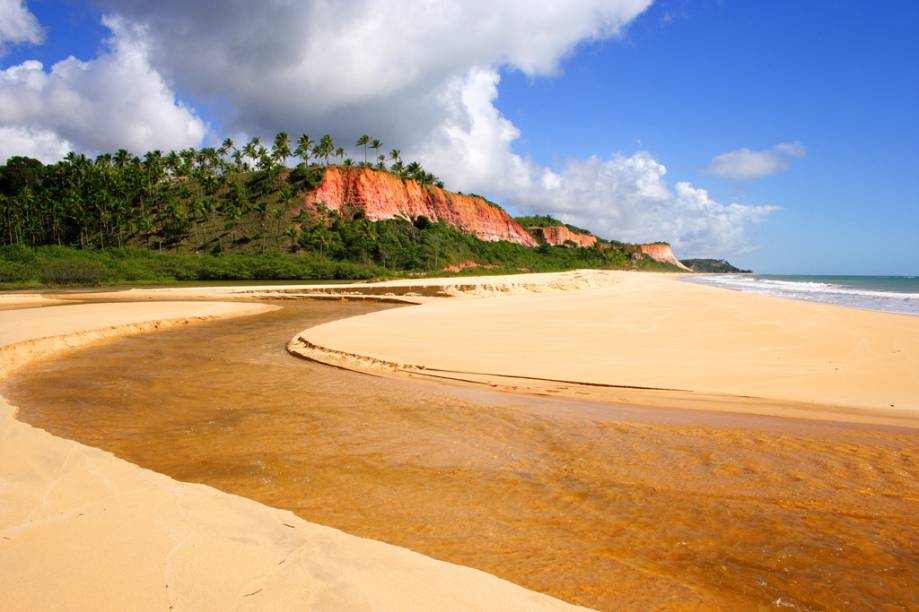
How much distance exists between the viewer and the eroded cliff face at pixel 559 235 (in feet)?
431

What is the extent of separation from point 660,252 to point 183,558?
653 ft

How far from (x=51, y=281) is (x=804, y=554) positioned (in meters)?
53.7

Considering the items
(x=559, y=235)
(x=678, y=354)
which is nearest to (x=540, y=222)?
(x=559, y=235)

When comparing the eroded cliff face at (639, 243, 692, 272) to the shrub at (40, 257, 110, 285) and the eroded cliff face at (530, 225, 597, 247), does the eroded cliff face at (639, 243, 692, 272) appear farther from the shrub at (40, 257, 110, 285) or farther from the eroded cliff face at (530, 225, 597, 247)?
the shrub at (40, 257, 110, 285)

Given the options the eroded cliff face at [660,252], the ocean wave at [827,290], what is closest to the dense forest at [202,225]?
the ocean wave at [827,290]

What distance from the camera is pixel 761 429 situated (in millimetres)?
6477

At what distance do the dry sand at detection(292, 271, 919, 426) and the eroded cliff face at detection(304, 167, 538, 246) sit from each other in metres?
64.2

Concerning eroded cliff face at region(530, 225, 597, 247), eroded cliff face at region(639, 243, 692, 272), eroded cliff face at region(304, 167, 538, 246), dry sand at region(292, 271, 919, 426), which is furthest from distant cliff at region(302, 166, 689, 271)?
eroded cliff face at region(639, 243, 692, 272)

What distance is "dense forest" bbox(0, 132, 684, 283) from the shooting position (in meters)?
53.4

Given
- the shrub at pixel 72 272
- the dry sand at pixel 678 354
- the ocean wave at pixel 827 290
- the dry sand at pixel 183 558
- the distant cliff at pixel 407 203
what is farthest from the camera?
the distant cliff at pixel 407 203

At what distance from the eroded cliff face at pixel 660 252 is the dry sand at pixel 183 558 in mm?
184974

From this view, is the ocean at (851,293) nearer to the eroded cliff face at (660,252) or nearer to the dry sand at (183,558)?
the dry sand at (183,558)

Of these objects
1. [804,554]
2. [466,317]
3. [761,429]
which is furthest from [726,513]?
[466,317]

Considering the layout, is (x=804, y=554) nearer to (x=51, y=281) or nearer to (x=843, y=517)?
(x=843, y=517)
